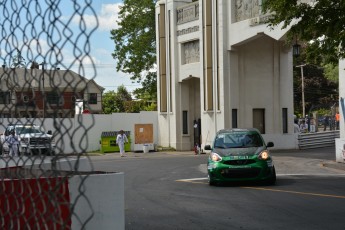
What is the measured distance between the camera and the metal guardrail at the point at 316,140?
121ft

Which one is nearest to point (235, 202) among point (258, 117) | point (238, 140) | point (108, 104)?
point (238, 140)

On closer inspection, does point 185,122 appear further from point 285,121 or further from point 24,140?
point 24,140

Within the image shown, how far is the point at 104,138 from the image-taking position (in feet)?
133

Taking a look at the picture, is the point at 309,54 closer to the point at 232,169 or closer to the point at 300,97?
the point at 232,169

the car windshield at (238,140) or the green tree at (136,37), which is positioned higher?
the green tree at (136,37)

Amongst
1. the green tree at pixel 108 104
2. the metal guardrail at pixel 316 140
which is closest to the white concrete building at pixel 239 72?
the metal guardrail at pixel 316 140

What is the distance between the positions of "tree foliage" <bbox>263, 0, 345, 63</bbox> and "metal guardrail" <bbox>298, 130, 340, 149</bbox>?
20513mm

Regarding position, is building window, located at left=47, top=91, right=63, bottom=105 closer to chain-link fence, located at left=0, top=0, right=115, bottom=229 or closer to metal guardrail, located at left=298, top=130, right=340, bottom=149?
chain-link fence, located at left=0, top=0, right=115, bottom=229

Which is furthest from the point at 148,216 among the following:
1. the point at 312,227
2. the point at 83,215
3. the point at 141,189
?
the point at 83,215

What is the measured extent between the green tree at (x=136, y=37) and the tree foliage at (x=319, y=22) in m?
33.0

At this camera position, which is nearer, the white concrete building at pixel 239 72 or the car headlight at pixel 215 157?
the car headlight at pixel 215 157

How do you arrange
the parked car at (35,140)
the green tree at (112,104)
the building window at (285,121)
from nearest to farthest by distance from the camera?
the parked car at (35,140)
the building window at (285,121)
the green tree at (112,104)

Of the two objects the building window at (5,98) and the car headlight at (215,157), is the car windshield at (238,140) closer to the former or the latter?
the car headlight at (215,157)

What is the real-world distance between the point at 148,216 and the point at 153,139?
28.9 meters
